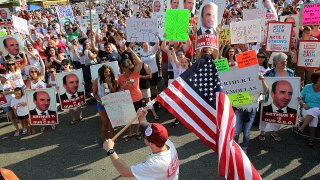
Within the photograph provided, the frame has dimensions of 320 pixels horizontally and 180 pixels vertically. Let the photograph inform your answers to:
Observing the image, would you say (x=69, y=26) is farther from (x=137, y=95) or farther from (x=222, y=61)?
(x=222, y=61)

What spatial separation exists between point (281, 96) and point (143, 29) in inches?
152

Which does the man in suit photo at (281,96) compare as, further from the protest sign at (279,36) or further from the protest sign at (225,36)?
the protest sign at (225,36)

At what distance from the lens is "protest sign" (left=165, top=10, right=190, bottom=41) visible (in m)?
7.15

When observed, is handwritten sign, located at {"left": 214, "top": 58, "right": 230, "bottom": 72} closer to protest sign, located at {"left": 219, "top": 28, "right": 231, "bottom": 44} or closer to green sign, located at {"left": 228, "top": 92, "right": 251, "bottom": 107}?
green sign, located at {"left": 228, "top": 92, "right": 251, "bottom": 107}

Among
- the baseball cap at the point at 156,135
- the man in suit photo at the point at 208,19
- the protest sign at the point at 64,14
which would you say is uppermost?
the protest sign at the point at 64,14

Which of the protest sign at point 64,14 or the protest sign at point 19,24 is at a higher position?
the protest sign at point 64,14

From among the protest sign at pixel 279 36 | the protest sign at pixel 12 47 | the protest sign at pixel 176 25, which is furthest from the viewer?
the protest sign at pixel 12 47

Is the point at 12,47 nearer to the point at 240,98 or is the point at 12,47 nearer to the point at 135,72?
the point at 135,72

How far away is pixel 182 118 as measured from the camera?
3.79 metres

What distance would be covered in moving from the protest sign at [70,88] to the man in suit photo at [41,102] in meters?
0.44

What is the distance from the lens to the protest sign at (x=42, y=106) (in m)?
7.30

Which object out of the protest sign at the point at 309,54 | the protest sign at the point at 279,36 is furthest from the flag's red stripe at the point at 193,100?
the protest sign at the point at 279,36

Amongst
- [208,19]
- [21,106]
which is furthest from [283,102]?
[21,106]

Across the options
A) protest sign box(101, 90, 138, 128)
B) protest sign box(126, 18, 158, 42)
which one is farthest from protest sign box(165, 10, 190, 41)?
protest sign box(101, 90, 138, 128)
